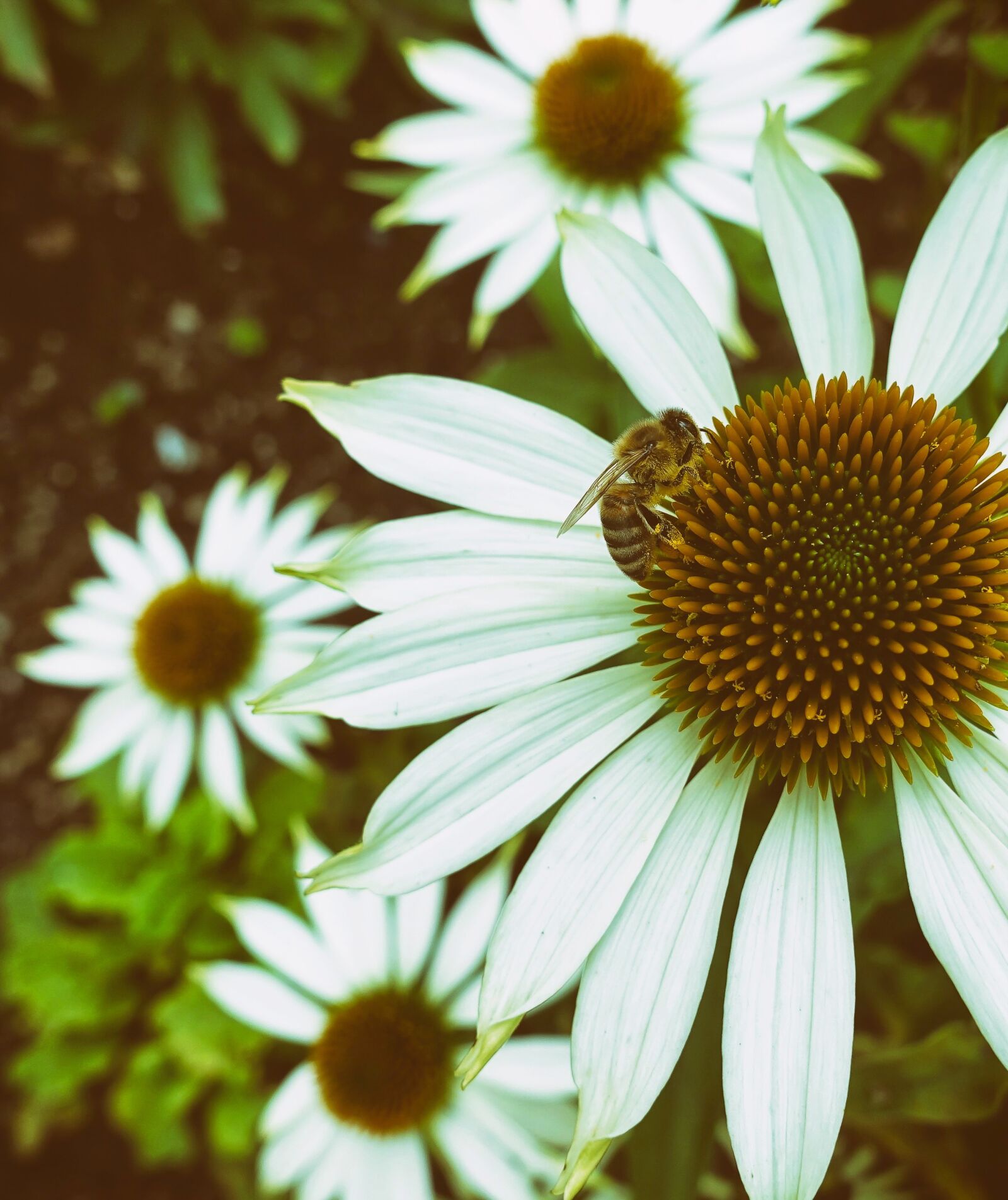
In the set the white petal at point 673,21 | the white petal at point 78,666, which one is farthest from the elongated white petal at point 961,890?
the white petal at point 78,666

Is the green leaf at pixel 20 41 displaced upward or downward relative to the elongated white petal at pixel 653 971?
upward

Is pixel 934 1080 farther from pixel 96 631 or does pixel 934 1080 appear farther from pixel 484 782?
pixel 96 631

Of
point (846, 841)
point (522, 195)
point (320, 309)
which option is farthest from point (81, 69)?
point (846, 841)

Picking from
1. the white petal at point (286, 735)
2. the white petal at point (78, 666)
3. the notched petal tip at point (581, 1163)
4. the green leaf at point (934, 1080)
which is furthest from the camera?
the white petal at point (78, 666)

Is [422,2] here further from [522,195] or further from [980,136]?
[980,136]

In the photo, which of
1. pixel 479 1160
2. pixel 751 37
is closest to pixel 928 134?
pixel 751 37

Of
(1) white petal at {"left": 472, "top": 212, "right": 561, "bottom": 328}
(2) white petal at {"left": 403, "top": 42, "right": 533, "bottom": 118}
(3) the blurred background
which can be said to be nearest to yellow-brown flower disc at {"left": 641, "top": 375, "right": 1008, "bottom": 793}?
(3) the blurred background

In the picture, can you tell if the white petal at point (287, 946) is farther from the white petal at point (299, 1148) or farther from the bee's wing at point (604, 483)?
the bee's wing at point (604, 483)

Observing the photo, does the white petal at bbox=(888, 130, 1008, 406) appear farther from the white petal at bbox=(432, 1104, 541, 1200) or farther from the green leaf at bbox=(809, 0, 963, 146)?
the white petal at bbox=(432, 1104, 541, 1200)
